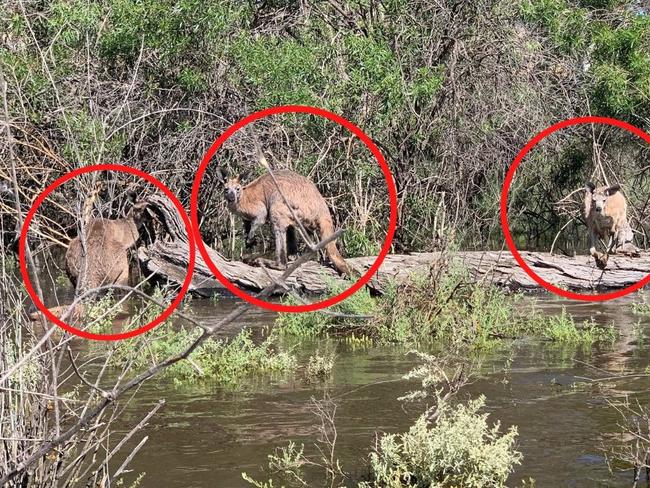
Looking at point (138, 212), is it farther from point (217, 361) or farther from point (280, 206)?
point (217, 361)

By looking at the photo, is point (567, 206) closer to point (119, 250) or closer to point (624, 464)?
point (119, 250)

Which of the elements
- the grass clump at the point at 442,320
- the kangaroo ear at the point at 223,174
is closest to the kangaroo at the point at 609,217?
the grass clump at the point at 442,320

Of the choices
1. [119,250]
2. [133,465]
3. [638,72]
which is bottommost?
[133,465]

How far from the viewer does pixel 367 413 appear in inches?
306

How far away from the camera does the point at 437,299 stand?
425 inches

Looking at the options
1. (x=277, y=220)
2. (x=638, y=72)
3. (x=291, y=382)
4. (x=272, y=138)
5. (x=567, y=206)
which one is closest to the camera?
(x=291, y=382)

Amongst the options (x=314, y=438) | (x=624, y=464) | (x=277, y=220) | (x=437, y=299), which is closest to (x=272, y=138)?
(x=277, y=220)

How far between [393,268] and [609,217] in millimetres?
3728

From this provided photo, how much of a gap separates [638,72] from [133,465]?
12.3m

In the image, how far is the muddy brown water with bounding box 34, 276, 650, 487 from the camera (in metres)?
6.42

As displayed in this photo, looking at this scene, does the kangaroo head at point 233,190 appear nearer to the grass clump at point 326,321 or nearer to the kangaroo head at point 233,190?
the kangaroo head at point 233,190

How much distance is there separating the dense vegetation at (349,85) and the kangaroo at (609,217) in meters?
1.95

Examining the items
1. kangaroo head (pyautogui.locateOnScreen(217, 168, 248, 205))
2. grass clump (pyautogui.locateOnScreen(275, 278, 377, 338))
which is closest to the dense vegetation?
kangaroo head (pyautogui.locateOnScreen(217, 168, 248, 205))

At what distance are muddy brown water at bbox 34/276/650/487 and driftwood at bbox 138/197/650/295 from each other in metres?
2.73
